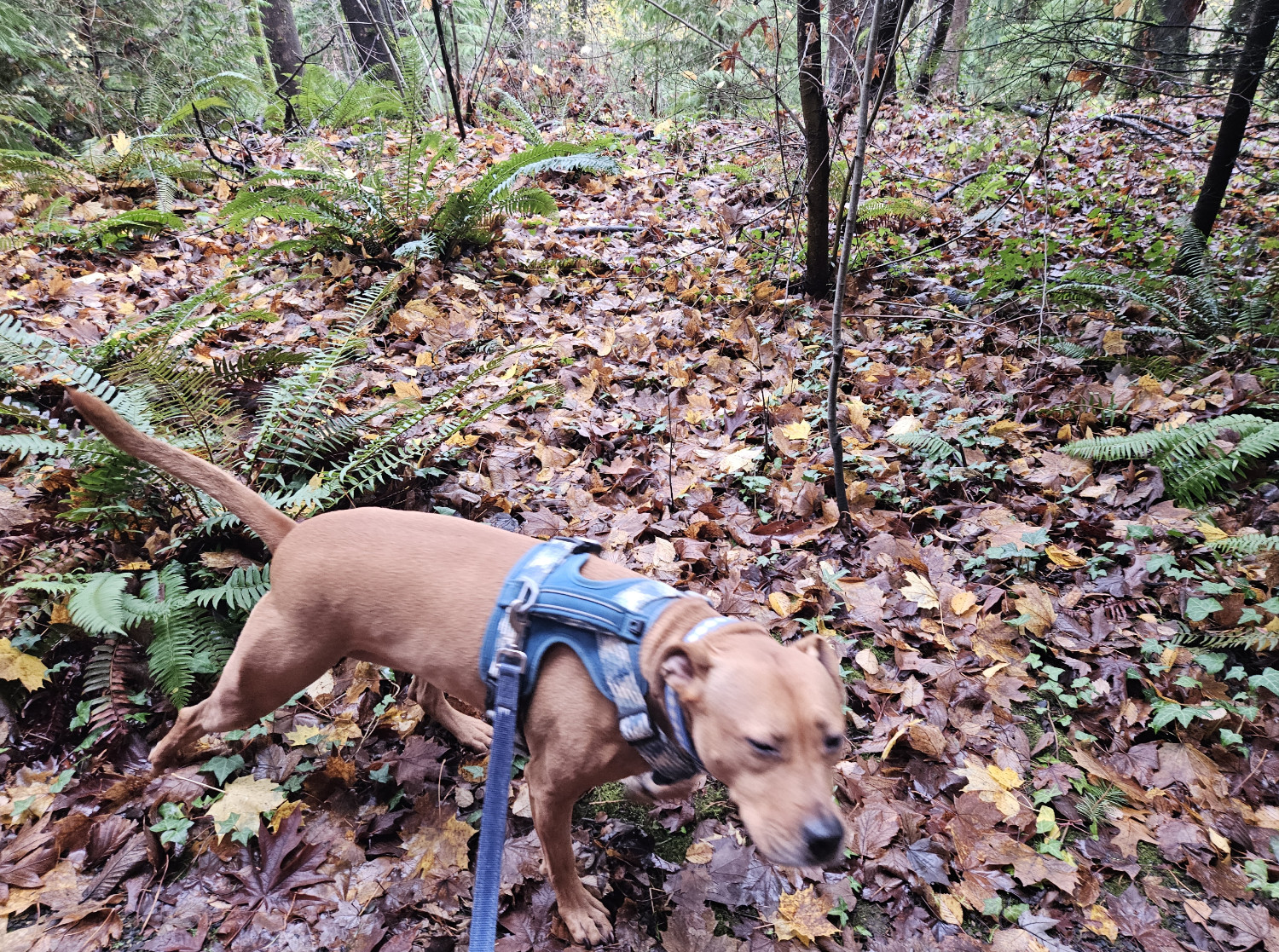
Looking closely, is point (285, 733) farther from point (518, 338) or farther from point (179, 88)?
point (179, 88)

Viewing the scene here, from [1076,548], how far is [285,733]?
4388 millimetres

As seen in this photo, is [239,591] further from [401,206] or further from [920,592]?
[401,206]

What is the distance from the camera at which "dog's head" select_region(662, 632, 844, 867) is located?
1662 mm

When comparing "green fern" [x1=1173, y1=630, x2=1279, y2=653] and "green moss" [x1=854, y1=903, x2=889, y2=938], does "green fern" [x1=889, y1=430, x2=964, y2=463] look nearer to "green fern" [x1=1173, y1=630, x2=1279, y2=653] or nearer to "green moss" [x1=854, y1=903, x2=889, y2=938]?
"green fern" [x1=1173, y1=630, x2=1279, y2=653]

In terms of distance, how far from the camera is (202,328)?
15.6 ft

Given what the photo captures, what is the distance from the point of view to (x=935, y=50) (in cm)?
680

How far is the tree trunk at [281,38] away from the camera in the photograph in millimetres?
12289

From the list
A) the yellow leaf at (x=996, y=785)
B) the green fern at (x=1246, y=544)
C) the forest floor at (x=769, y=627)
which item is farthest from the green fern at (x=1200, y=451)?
the yellow leaf at (x=996, y=785)

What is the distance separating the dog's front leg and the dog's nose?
0.83 meters

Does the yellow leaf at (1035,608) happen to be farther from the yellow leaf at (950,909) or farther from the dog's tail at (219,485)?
the dog's tail at (219,485)

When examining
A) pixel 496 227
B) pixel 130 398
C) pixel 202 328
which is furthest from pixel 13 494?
pixel 496 227

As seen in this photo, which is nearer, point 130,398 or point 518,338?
point 130,398

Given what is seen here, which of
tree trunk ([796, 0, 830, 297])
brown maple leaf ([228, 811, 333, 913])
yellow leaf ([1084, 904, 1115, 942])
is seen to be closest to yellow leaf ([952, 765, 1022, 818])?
yellow leaf ([1084, 904, 1115, 942])

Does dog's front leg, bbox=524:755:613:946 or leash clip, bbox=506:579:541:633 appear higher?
leash clip, bbox=506:579:541:633
